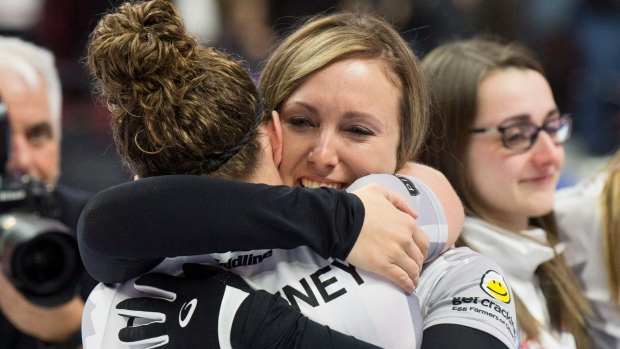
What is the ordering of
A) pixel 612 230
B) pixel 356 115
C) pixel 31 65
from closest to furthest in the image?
pixel 356 115 < pixel 612 230 < pixel 31 65

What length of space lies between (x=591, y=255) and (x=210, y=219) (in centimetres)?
131

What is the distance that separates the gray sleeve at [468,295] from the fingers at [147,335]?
0.41 m

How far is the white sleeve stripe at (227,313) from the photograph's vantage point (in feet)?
3.39

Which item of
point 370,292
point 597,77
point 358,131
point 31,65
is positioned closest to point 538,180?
point 358,131

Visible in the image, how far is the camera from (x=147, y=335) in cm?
108

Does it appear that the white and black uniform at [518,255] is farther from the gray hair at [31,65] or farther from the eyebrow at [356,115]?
the gray hair at [31,65]

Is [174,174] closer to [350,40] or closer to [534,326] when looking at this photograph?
[350,40]

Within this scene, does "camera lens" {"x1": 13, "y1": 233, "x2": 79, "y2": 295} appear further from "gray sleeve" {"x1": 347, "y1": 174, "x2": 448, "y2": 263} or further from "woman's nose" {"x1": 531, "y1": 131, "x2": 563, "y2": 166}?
"woman's nose" {"x1": 531, "y1": 131, "x2": 563, "y2": 166}

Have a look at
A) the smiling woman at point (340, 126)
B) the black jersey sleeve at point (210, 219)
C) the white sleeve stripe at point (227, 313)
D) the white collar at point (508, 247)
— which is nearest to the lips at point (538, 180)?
the white collar at point (508, 247)

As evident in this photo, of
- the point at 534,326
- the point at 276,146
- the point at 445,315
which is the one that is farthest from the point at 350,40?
the point at 534,326

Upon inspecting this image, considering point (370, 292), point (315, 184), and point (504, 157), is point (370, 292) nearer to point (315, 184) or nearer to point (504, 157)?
A: point (315, 184)

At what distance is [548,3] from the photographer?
480 cm

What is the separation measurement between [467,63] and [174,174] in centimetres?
98

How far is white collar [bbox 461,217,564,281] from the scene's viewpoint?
173 cm
